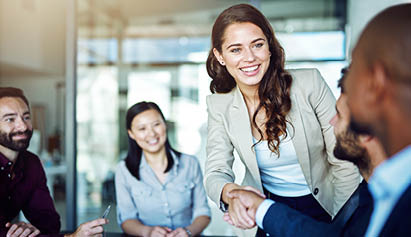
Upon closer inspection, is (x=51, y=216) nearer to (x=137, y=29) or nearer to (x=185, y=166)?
(x=185, y=166)

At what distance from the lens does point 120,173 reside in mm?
2510

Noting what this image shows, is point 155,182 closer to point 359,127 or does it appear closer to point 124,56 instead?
point 359,127

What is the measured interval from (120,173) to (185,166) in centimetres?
43

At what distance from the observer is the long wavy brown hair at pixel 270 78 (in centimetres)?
177

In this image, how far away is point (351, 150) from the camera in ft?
3.71

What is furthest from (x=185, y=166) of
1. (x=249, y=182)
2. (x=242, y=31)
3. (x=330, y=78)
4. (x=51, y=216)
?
(x=330, y=78)

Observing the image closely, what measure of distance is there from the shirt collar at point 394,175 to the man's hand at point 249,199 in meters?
0.51

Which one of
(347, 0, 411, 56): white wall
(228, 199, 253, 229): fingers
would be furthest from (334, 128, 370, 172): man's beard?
(347, 0, 411, 56): white wall

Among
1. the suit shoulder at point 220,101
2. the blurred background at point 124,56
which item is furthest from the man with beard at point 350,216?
the blurred background at point 124,56

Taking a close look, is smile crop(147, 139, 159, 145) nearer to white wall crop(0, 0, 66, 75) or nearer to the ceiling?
white wall crop(0, 0, 66, 75)

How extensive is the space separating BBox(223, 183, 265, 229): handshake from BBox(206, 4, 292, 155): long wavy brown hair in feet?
1.36

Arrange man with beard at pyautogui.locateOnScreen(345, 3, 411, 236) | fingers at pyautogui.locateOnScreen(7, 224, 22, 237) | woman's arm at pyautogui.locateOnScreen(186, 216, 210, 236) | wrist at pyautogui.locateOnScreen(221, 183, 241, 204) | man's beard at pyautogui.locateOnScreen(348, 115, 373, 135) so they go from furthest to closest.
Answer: woman's arm at pyautogui.locateOnScreen(186, 216, 210, 236), fingers at pyautogui.locateOnScreen(7, 224, 22, 237), wrist at pyautogui.locateOnScreen(221, 183, 241, 204), man's beard at pyautogui.locateOnScreen(348, 115, 373, 135), man with beard at pyautogui.locateOnScreen(345, 3, 411, 236)

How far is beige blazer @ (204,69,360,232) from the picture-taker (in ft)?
5.98

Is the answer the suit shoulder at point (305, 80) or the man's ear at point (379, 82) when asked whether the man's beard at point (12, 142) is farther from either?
the man's ear at point (379, 82)
